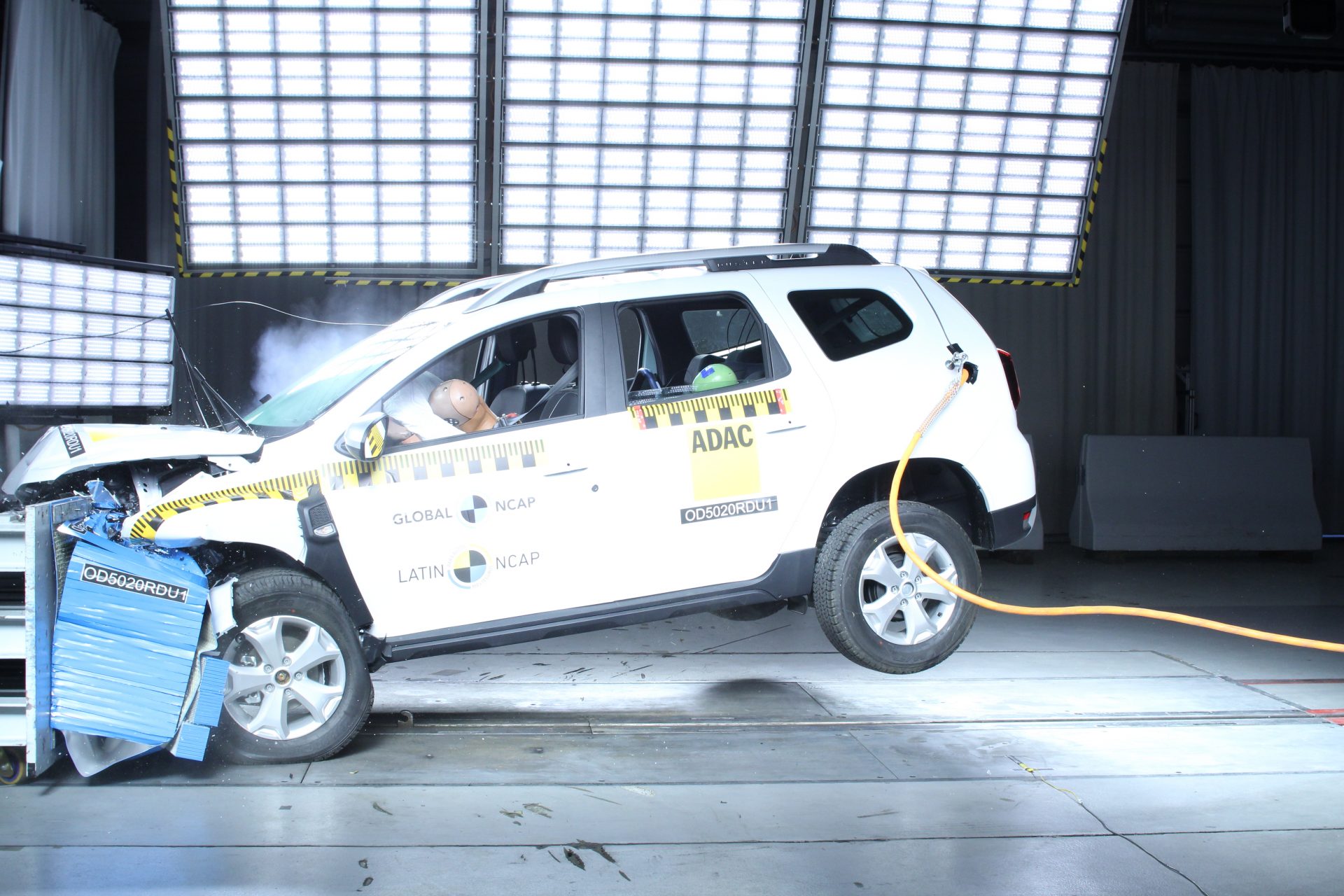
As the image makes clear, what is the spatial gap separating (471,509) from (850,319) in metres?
2.01

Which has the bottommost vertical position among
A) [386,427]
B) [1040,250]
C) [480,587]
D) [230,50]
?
[480,587]

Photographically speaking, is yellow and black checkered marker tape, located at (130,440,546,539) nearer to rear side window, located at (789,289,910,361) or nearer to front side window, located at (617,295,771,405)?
front side window, located at (617,295,771,405)

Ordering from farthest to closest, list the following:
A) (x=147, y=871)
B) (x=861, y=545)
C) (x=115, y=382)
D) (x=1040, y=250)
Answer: (x=1040, y=250) → (x=115, y=382) → (x=861, y=545) → (x=147, y=871)

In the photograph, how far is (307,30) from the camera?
799 centimetres

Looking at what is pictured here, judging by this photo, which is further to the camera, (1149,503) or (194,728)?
(1149,503)

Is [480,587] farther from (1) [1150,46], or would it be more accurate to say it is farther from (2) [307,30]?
(1) [1150,46]

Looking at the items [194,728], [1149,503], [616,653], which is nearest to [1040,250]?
[1149,503]

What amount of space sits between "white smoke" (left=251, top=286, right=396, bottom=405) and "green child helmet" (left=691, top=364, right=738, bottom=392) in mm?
5967

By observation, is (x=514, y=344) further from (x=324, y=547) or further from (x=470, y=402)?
(x=324, y=547)

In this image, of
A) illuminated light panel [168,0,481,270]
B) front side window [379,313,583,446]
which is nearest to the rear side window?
front side window [379,313,583,446]

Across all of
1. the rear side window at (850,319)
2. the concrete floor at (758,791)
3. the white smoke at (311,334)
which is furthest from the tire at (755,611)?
the white smoke at (311,334)

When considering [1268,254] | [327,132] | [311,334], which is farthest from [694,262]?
[1268,254]

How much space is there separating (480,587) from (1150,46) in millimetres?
11937

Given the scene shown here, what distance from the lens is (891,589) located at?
5.25 m
